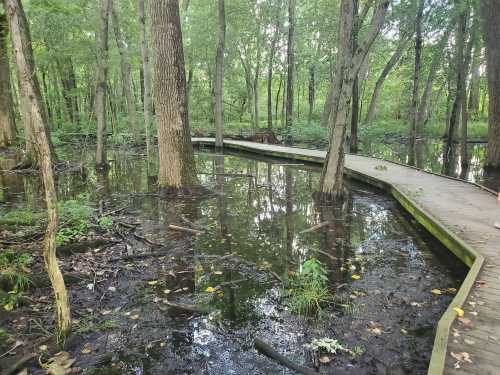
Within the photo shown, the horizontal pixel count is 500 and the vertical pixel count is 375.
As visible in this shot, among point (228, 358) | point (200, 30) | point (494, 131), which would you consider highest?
point (200, 30)

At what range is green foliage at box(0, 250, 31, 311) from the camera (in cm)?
365

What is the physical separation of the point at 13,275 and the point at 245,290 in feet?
9.11

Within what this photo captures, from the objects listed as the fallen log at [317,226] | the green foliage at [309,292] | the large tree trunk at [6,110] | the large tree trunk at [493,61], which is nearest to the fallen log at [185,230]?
the fallen log at [317,226]

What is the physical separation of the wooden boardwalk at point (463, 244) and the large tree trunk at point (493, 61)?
146 inches

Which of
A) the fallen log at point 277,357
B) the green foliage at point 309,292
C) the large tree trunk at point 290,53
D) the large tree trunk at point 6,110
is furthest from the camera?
the large tree trunk at point 290,53

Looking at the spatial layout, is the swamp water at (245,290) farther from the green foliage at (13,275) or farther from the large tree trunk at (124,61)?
the large tree trunk at (124,61)

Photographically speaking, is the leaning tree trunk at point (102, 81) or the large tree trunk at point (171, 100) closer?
the large tree trunk at point (171, 100)

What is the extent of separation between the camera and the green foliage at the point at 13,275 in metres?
3.65

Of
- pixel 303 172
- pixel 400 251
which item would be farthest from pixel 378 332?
pixel 303 172

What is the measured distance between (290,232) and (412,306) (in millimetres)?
2818

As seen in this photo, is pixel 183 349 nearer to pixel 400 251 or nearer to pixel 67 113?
pixel 400 251

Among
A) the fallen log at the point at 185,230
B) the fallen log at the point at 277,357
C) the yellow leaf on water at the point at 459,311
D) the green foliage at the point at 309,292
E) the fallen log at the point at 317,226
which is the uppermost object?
the yellow leaf on water at the point at 459,311

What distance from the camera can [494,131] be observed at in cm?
1180

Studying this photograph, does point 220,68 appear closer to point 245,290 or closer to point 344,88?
point 344,88
